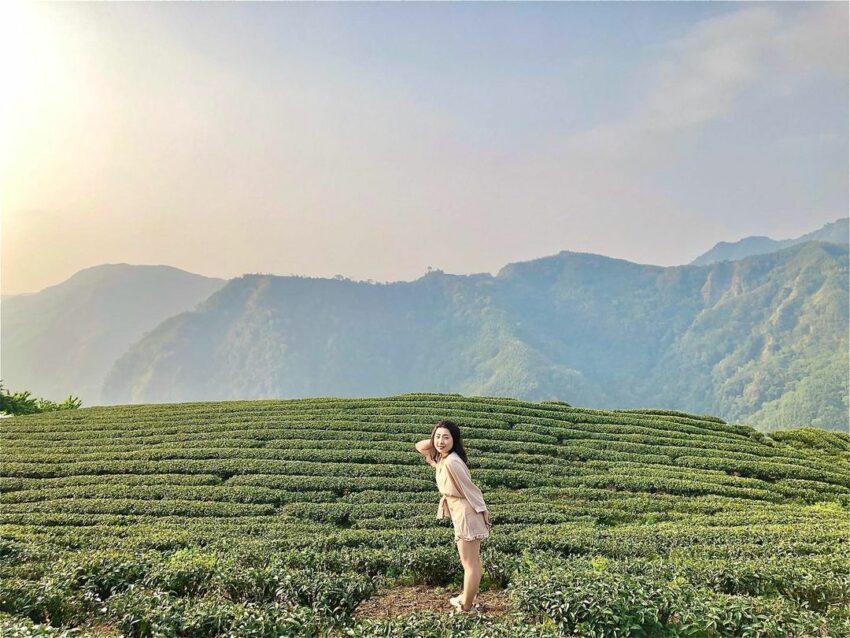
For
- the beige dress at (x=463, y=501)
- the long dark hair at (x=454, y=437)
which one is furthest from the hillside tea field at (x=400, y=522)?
the long dark hair at (x=454, y=437)

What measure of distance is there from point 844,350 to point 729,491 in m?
144

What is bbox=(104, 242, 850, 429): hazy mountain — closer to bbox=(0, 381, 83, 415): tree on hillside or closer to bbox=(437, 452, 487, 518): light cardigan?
bbox=(0, 381, 83, 415): tree on hillside

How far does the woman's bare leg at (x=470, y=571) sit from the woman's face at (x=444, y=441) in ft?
3.57

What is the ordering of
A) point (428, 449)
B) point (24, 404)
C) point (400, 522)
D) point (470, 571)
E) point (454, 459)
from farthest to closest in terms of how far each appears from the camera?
1. point (24, 404)
2. point (400, 522)
3. point (428, 449)
4. point (454, 459)
5. point (470, 571)

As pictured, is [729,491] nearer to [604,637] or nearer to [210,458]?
[604,637]

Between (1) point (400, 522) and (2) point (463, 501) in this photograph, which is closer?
(2) point (463, 501)

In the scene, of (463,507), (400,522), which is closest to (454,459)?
(463,507)

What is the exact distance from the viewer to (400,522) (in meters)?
11.0

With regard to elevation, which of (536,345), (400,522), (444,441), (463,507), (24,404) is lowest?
(400,522)

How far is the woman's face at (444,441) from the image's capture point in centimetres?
615

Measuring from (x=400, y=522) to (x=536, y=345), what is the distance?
162m

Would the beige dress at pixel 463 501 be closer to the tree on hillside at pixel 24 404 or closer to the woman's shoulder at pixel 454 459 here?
the woman's shoulder at pixel 454 459

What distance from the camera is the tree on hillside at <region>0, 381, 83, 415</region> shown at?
83.7 ft

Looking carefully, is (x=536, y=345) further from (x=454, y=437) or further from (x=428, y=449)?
(x=454, y=437)
